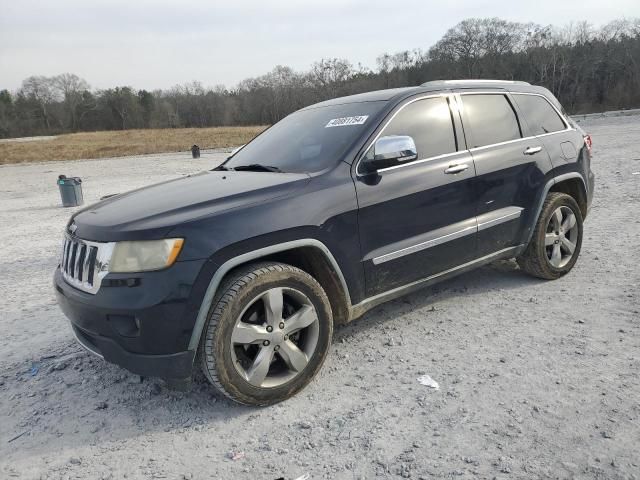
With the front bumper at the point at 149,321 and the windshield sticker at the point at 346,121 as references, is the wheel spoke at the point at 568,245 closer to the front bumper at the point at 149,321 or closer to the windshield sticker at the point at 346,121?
the windshield sticker at the point at 346,121

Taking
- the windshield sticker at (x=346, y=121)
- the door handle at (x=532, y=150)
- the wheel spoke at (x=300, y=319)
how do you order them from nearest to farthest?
the wheel spoke at (x=300, y=319), the windshield sticker at (x=346, y=121), the door handle at (x=532, y=150)

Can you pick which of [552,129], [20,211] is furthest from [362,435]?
[20,211]

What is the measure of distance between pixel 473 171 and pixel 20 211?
39.1 feet

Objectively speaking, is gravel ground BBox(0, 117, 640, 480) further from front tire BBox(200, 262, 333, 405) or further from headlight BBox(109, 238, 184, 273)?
headlight BBox(109, 238, 184, 273)

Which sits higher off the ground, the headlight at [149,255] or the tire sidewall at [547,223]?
the headlight at [149,255]

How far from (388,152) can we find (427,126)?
0.70 m

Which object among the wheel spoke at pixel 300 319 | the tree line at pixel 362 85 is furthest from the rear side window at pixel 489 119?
the tree line at pixel 362 85

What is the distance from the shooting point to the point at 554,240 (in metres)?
4.59

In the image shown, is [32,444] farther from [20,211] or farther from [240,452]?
[20,211]

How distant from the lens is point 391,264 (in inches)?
135

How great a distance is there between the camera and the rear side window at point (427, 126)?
3672mm

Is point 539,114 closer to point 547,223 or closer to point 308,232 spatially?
point 547,223

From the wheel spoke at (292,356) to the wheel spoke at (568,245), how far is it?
3.01m

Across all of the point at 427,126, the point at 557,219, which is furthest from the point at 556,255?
the point at 427,126
